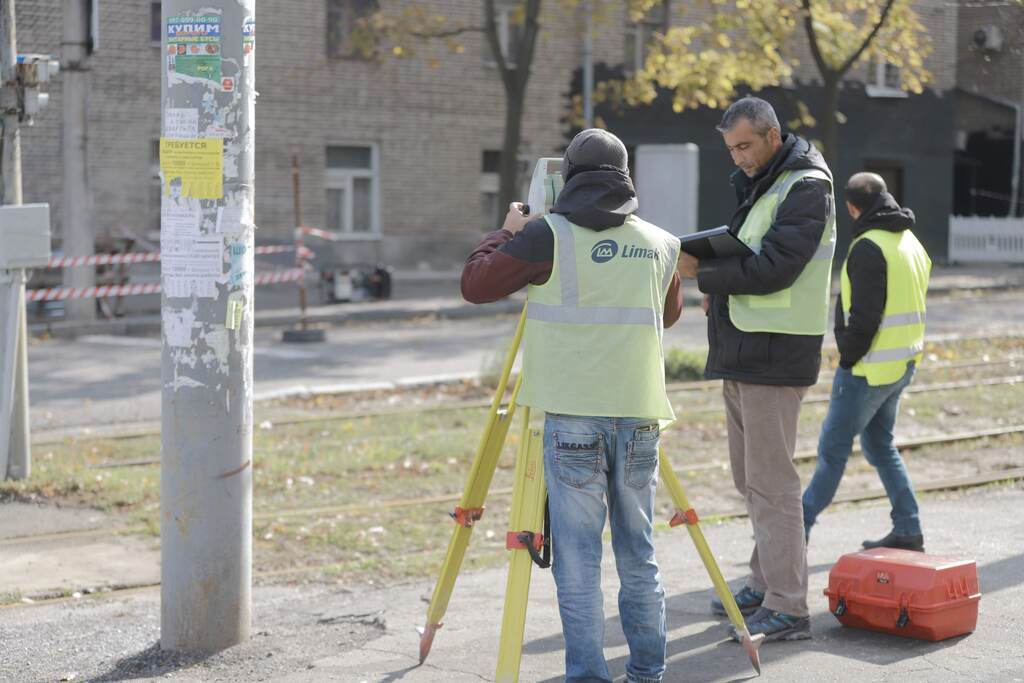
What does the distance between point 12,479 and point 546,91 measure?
21.1m

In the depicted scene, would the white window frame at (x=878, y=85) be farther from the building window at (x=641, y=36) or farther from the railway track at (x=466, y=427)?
the railway track at (x=466, y=427)

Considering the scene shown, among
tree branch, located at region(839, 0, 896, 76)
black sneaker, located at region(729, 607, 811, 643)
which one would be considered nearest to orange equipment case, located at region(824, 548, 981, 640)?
black sneaker, located at region(729, 607, 811, 643)

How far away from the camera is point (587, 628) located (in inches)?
178

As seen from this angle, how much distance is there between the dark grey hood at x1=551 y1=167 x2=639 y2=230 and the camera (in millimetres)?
4445

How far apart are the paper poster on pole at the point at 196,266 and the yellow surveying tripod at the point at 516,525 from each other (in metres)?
1.19

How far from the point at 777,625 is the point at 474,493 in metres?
1.35

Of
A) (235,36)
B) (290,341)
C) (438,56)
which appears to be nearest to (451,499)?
(235,36)

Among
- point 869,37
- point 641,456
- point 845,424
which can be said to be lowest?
point 845,424

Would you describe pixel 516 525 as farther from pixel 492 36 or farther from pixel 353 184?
pixel 353 184

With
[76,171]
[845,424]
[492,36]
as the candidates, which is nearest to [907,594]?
[845,424]

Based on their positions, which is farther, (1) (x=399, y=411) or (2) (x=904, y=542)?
(1) (x=399, y=411)

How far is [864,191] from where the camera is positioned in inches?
258

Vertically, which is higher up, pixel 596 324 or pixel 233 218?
pixel 233 218

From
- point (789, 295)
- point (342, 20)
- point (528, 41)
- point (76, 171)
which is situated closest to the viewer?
point (789, 295)
